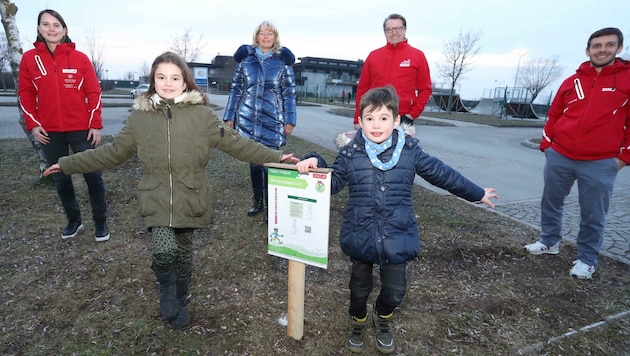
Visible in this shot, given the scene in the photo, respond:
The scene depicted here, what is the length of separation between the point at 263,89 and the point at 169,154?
79.2 inches

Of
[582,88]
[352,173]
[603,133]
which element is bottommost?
[352,173]

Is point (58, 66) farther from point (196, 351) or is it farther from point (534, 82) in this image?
point (534, 82)

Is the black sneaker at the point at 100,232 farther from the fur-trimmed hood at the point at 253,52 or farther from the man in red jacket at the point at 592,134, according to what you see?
the man in red jacket at the point at 592,134

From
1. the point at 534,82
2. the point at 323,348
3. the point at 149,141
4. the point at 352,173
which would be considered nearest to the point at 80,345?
the point at 149,141

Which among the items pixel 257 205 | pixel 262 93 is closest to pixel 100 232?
Answer: pixel 257 205

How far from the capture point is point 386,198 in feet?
7.77

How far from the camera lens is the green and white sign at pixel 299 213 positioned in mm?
2279

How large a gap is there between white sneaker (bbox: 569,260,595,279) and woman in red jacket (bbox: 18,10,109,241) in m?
4.70

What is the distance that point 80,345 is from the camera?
2.52 m

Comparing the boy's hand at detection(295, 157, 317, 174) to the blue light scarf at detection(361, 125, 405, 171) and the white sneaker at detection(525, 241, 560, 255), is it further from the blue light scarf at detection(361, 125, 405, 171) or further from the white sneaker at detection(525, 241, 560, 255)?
the white sneaker at detection(525, 241, 560, 255)

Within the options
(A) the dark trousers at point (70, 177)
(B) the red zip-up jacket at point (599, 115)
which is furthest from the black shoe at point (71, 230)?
(B) the red zip-up jacket at point (599, 115)

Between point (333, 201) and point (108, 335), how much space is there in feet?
11.8

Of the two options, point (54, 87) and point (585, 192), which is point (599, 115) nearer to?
point (585, 192)

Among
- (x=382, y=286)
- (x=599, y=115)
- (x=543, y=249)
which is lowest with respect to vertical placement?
(x=543, y=249)
